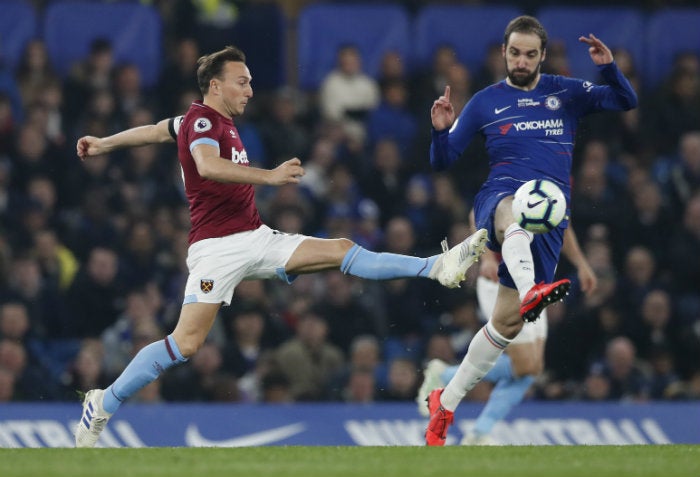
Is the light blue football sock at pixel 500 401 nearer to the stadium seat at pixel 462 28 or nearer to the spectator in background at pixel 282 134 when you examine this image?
the spectator in background at pixel 282 134

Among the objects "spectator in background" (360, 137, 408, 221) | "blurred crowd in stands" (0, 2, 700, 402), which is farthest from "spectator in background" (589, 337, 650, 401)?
"spectator in background" (360, 137, 408, 221)

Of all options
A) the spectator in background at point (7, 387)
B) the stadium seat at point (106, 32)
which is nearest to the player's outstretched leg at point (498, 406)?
the spectator in background at point (7, 387)

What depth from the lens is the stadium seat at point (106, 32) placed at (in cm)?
1521

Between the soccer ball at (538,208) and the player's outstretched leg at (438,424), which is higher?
the soccer ball at (538,208)

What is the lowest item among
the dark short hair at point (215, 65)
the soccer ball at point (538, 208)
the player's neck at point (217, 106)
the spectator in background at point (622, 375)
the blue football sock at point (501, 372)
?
the spectator in background at point (622, 375)

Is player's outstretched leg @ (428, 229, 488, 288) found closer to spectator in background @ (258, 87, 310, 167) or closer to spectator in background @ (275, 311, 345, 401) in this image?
spectator in background @ (275, 311, 345, 401)

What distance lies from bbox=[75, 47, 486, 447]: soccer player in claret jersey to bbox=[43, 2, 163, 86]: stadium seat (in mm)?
6600

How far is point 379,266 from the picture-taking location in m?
8.68

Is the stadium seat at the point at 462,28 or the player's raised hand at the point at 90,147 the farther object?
the stadium seat at the point at 462,28

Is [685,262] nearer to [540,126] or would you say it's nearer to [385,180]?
[385,180]

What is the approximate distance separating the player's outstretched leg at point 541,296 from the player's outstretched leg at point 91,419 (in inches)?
98.5

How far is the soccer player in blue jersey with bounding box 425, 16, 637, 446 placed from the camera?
348 inches

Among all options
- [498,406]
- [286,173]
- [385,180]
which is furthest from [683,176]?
[286,173]

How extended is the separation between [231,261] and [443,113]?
1.50 meters
